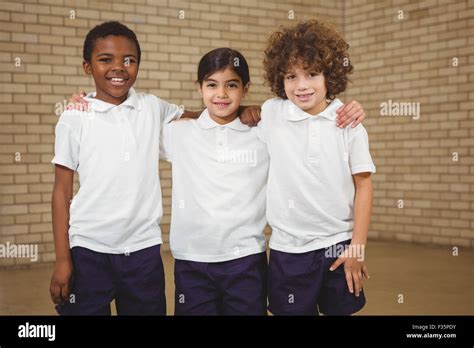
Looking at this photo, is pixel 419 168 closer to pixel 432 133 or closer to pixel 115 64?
pixel 432 133

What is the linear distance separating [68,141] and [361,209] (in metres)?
1.00

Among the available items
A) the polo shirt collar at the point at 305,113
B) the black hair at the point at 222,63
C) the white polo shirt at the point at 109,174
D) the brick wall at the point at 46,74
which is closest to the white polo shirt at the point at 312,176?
the polo shirt collar at the point at 305,113

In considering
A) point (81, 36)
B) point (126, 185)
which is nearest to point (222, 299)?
point (126, 185)

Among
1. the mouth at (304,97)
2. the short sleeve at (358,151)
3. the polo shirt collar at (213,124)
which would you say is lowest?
the short sleeve at (358,151)

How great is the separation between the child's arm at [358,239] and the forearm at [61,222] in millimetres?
893

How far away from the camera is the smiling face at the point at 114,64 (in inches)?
78.5

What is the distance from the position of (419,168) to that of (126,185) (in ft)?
14.7

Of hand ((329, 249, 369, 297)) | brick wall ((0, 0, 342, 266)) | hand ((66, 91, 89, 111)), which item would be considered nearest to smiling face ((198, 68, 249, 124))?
hand ((66, 91, 89, 111))

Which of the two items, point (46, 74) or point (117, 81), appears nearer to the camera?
point (117, 81)

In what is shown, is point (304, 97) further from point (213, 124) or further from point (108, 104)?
point (108, 104)

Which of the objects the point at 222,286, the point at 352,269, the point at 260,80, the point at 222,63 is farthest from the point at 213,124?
the point at 260,80

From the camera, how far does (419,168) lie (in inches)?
232

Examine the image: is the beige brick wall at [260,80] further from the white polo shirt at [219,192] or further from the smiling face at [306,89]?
the smiling face at [306,89]

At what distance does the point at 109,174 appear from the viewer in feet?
6.46
